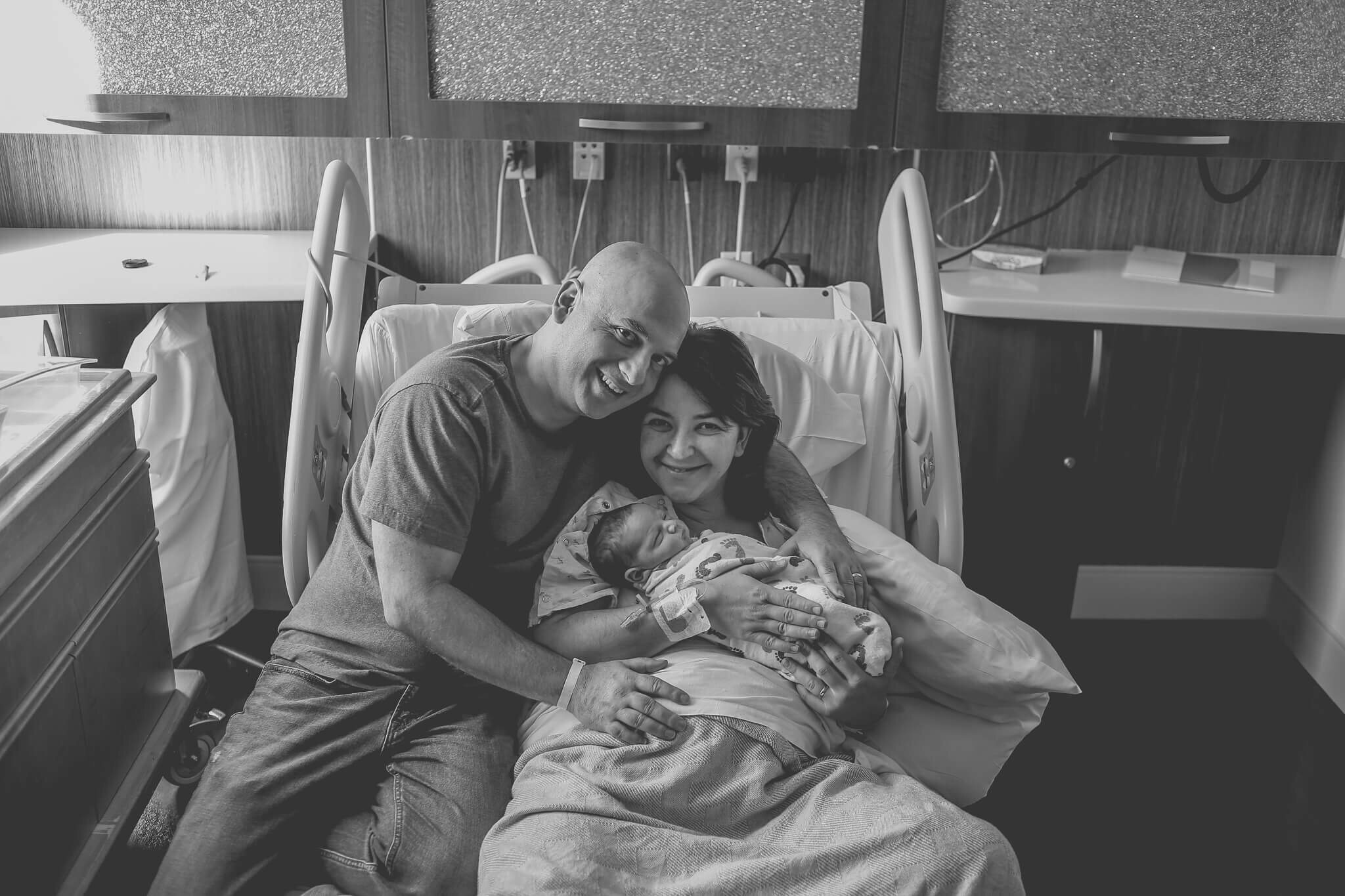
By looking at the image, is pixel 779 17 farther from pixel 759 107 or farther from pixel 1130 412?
pixel 1130 412

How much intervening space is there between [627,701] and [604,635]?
0.11 meters

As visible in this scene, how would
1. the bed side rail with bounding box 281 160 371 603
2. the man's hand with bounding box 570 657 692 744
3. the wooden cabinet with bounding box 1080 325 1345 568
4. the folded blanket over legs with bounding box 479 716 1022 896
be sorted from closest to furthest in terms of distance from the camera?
1. the folded blanket over legs with bounding box 479 716 1022 896
2. the man's hand with bounding box 570 657 692 744
3. the bed side rail with bounding box 281 160 371 603
4. the wooden cabinet with bounding box 1080 325 1345 568

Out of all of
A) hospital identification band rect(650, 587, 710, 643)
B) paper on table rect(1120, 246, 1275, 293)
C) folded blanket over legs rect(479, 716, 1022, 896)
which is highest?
paper on table rect(1120, 246, 1275, 293)

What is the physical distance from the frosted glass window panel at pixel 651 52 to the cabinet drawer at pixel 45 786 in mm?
1250

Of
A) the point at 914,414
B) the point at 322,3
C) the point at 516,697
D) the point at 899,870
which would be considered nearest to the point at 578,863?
the point at 899,870

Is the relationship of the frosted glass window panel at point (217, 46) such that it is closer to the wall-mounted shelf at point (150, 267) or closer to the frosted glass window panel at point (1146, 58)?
the wall-mounted shelf at point (150, 267)

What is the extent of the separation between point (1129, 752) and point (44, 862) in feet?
6.31

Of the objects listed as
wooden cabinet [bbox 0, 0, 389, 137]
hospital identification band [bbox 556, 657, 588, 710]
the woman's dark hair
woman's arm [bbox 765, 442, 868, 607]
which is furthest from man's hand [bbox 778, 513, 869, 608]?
wooden cabinet [bbox 0, 0, 389, 137]

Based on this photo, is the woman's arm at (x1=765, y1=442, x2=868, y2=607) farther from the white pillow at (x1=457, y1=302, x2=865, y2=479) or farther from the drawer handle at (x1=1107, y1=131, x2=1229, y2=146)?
the drawer handle at (x1=1107, y1=131, x2=1229, y2=146)

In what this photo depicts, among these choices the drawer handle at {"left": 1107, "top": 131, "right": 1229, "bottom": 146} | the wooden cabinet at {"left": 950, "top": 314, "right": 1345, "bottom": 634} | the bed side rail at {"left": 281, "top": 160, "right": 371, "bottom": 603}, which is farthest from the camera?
the wooden cabinet at {"left": 950, "top": 314, "right": 1345, "bottom": 634}

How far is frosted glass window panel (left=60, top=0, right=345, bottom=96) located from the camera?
7.01ft

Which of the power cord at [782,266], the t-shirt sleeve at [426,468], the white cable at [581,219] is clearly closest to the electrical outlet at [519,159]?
the white cable at [581,219]

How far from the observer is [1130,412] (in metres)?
2.76

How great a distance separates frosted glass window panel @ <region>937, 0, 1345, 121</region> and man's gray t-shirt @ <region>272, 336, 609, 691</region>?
3.61 feet
